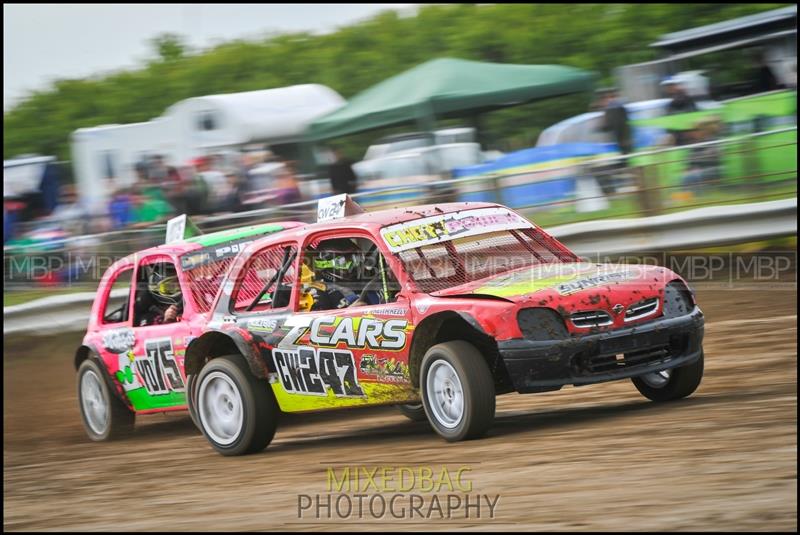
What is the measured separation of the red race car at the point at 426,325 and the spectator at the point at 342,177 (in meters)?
6.03

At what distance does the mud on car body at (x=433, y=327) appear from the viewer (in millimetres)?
6348

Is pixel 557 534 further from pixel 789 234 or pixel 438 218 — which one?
pixel 789 234

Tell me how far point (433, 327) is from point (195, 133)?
446 inches

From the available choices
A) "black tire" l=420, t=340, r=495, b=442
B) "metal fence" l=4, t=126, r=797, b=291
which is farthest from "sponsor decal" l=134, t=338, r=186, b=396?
"metal fence" l=4, t=126, r=797, b=291

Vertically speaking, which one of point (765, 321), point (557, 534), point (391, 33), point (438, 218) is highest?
point (391, 33)

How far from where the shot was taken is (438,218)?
734cm

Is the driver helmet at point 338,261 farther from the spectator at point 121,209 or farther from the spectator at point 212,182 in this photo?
the spectator at point 121,209

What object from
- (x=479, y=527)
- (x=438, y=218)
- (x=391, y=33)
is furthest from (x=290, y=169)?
(x=391, y=33)

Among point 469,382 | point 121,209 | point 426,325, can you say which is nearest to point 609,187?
point 426,325

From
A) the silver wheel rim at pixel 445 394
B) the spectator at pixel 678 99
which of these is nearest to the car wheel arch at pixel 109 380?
the silver wheel rim at pixel 445 394

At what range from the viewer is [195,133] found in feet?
56.8

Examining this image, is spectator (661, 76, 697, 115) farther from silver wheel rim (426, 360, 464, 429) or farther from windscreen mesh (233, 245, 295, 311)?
silver wheel rim (426, 360, 464, 429)

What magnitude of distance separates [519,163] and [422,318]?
735 cm

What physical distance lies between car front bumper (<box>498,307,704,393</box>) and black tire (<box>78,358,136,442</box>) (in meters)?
4.28
